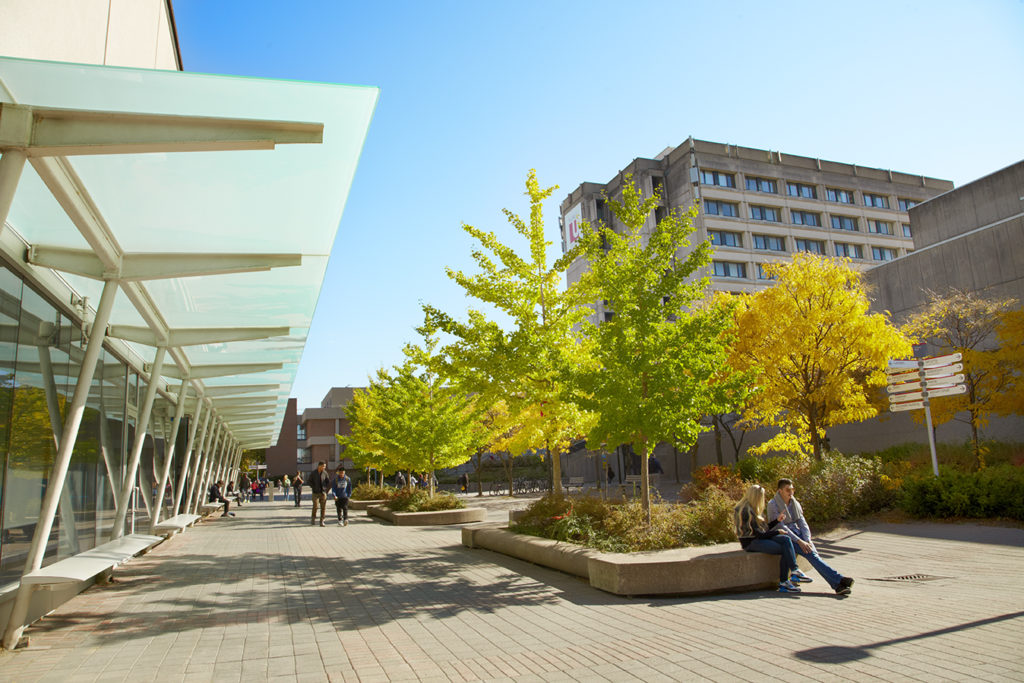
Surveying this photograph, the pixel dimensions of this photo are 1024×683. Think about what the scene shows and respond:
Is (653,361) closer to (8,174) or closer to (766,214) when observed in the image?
(8,174)

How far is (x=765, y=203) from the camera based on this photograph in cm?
6259

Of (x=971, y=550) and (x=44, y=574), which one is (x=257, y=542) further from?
(x=971, y=550)

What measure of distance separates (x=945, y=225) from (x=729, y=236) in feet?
91.2

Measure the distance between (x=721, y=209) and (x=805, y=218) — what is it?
398 inches

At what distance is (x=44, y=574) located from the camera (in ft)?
20.7

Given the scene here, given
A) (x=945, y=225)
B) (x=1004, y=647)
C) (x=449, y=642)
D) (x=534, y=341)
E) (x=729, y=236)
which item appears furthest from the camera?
(x=729, y=236)

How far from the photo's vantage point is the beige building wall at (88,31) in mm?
5293

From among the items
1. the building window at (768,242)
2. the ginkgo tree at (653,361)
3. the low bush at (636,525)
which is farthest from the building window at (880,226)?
the low bush at (636,525)

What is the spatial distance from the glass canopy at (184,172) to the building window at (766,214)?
59.1 metres

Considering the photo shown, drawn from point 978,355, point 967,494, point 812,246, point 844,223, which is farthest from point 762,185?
point 967,494

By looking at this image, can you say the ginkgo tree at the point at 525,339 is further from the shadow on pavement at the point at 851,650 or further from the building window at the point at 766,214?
the building window at the point at 766,214

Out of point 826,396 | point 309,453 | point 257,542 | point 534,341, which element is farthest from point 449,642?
point 309,453

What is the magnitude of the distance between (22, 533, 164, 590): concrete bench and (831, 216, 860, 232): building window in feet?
225

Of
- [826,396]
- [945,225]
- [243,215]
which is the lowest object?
[826,396]
